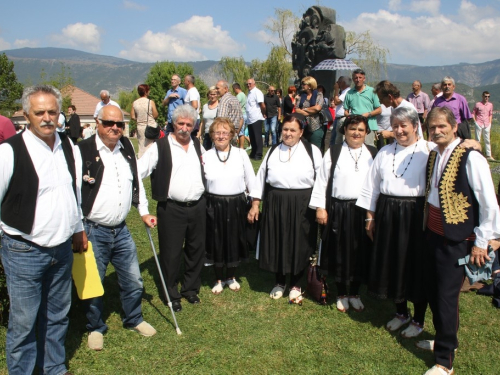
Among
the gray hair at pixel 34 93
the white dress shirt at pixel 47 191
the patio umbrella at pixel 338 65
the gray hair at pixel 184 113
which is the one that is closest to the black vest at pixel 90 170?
the white dress shirt at pixel 47 191

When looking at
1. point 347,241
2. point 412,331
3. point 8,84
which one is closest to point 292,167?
point 347,241

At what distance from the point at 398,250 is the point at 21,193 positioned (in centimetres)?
307

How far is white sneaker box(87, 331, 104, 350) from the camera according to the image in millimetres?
3805

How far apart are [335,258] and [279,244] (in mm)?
651

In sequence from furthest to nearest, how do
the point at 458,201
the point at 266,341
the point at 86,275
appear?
the point at 266,341
the point at 86,275
the point at 458,201

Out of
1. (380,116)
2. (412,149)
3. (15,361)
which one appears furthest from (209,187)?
(380,116)

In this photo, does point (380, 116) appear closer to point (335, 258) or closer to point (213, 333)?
point (335, 258)

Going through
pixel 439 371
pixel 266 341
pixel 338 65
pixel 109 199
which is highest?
pixel 338 65

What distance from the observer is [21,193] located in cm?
276

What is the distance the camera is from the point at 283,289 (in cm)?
496

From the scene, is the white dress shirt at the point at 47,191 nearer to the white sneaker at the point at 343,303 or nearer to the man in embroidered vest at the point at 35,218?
the man in embroidered vest at the point at 35,218

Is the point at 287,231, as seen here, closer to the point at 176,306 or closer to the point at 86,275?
the point at 176,306

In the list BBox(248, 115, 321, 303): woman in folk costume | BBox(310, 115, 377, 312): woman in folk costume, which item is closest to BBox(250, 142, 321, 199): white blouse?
BBox(248, 115, 321, 303): woman in folk costume

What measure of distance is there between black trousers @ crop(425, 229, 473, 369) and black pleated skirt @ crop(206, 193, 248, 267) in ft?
6.86
